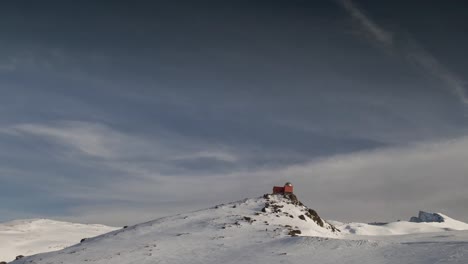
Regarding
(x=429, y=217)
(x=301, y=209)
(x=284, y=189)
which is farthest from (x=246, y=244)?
(x=429, y=217)

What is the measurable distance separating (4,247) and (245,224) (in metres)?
55.5

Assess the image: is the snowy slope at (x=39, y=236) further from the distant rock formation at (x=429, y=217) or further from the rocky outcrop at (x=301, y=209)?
the distant rock formation at (x=429, y=217)

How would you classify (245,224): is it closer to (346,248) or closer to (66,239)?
(346,248)

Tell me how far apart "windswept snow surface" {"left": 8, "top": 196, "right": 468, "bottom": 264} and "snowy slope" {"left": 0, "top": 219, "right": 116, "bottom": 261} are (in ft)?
112

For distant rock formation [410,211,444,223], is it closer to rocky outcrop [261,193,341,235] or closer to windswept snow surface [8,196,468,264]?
rocky outcrop [261,193,341,235]

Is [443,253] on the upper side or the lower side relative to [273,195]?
lower

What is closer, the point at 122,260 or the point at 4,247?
the point at 122,260

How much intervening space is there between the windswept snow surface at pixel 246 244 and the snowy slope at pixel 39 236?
34.1m

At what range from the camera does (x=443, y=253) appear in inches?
1175

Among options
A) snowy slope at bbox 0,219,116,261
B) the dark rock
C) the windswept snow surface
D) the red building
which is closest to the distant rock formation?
the red building

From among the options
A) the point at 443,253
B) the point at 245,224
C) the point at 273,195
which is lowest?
the point at 443,253

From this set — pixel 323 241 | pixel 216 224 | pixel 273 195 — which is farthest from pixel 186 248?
pixel 273 195

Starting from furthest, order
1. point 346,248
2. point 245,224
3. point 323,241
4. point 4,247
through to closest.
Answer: point 4,247 < point 245,224 < point 323,241 < point 346,248

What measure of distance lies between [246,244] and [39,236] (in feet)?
222
